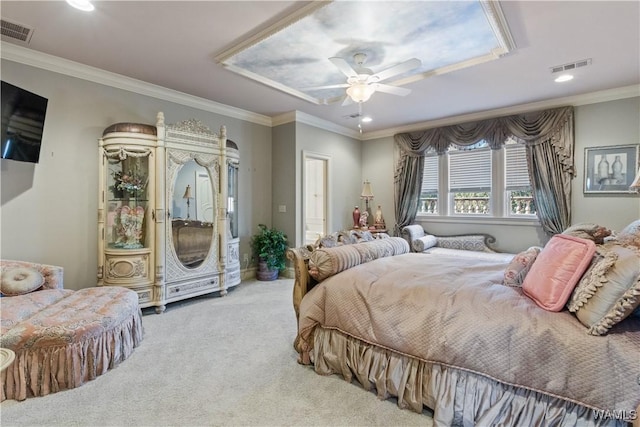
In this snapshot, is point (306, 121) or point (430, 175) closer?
point (306, 121)

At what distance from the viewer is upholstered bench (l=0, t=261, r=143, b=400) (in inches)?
77.2

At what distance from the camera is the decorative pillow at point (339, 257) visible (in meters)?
2.29

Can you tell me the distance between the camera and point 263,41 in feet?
9.21

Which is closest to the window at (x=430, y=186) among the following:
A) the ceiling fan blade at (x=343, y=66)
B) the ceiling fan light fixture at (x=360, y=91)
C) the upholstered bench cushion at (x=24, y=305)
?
Result: the ceiling fan light fixture at (x=360, y=91)

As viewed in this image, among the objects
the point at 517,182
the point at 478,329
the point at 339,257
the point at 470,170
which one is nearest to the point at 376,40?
the point at 339,257

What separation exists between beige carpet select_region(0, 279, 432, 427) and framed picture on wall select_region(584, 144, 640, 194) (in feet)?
13.9

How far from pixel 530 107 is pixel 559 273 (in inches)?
156

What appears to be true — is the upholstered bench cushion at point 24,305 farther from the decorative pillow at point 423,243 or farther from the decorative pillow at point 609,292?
the decorative pillow at point 423,243

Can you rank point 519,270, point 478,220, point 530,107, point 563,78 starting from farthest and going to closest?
1. point 478,220
2. point 530,107
3. point 563,78
4. point 519,270

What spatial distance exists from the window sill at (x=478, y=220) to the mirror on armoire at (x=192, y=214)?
3.79 metres

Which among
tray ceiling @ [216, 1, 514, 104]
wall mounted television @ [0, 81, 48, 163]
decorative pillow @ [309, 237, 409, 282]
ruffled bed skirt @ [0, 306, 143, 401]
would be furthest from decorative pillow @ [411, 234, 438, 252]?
wall mounted television @ [0, 81, 48, 163]

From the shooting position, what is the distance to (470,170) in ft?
17.5

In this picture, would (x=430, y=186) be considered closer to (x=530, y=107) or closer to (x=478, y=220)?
(x=478, y=220)

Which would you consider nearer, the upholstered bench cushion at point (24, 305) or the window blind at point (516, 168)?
the upholstered bench cushion at point (24, 305)
